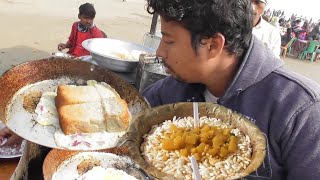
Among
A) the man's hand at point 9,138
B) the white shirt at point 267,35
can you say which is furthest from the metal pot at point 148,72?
the white shirt at point 267,35

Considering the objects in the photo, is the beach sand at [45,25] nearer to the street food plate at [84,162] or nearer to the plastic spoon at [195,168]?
the street food plate at [84,162]

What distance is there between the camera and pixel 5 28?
11.5m

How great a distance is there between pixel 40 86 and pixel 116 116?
66 centimetres

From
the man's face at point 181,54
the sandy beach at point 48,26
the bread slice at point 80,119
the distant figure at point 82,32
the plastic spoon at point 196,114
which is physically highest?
the man's face at point 181,54

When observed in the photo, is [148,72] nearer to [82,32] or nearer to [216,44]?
[216,44]

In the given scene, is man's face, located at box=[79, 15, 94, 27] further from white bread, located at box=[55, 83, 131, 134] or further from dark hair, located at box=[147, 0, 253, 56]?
dark hair, located at box=[147, 0, 253, 56]

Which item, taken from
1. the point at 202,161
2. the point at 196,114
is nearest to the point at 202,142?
the point at 202,161

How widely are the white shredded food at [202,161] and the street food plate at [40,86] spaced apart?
71cm

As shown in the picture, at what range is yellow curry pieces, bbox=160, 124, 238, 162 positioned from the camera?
4.59ft

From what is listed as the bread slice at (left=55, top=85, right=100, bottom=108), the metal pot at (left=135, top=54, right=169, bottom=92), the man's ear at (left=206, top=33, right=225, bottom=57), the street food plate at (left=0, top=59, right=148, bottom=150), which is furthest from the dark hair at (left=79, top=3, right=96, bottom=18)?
the man's ear at (left=206, top=33, right=225, bottom=57)

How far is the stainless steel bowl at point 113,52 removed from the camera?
349 cm

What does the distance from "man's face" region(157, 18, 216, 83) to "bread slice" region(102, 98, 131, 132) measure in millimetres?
513

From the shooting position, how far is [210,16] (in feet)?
5.52

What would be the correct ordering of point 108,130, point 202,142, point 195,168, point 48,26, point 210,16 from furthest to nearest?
point 48,26 → point 108,130 → point 210,16 → point 202,142 → point 195,168
